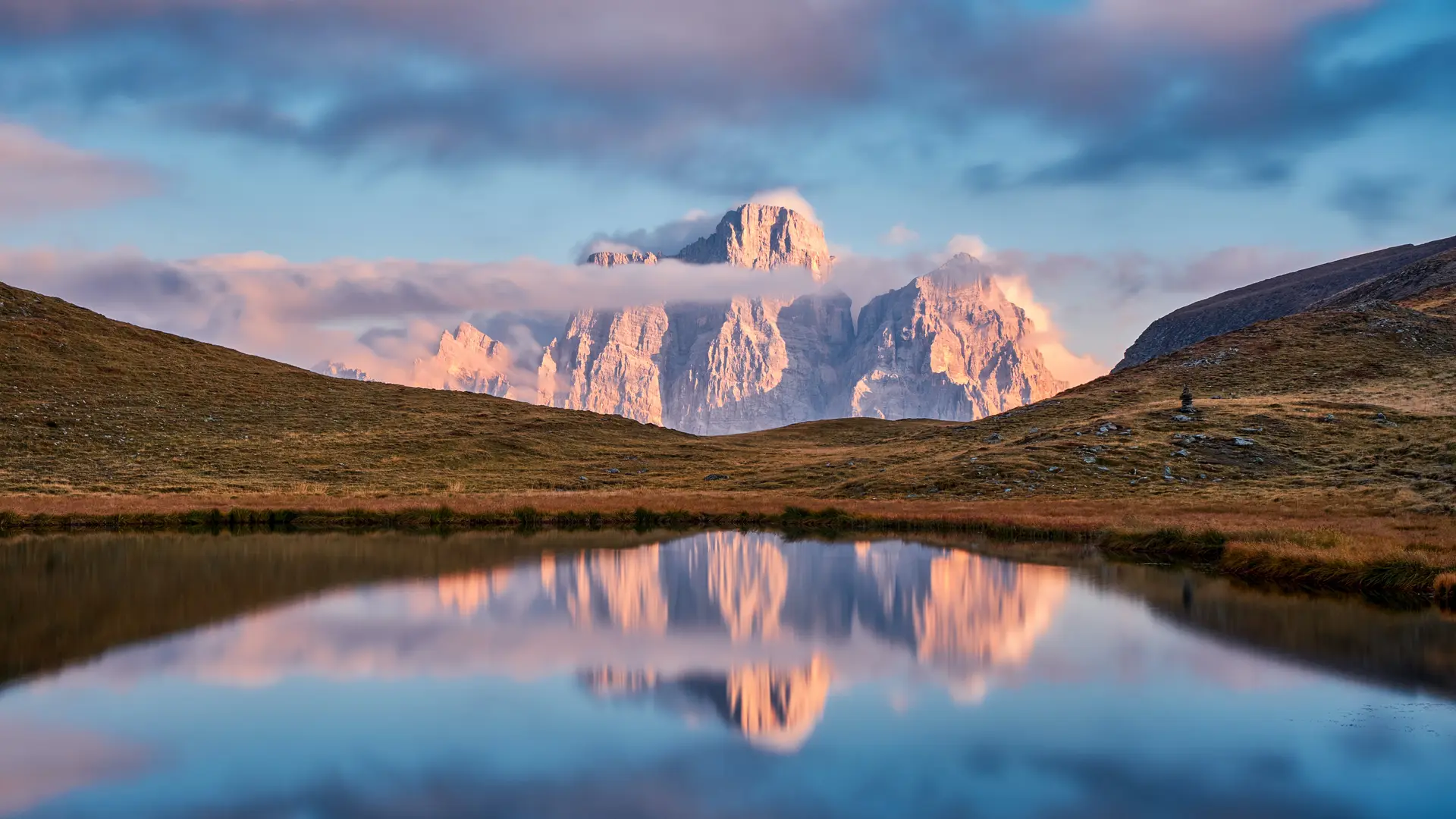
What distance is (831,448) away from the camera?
406 ft

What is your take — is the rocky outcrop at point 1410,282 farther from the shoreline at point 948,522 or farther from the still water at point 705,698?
the still water at point 705,698

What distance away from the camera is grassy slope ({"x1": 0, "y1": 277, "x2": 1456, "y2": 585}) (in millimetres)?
56250

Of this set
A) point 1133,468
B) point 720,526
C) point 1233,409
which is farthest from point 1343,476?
point 720,526

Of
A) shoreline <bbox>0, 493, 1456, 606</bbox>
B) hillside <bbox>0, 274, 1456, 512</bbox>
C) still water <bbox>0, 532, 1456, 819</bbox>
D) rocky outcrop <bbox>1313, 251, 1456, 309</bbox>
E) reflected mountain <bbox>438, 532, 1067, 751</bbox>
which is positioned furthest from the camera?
rocky outcrop <bbox>1313, 251, 1456, 309</bbox>

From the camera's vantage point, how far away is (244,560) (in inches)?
1521

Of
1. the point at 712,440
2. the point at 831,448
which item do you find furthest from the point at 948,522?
the point at 712,440

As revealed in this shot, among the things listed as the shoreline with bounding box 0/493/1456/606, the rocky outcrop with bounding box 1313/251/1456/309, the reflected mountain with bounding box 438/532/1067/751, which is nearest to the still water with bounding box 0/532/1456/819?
the reflected mountain with bounding box 438/532/1067/751

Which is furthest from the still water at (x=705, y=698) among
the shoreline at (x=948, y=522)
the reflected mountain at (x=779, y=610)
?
the shoreline at (x=948, y=522)

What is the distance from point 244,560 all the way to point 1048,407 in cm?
8069

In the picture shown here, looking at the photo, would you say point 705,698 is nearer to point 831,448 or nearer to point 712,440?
point 831,448

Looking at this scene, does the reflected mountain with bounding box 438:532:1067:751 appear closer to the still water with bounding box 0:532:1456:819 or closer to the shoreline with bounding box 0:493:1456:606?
the still water with bounding box 0:532:1456:819

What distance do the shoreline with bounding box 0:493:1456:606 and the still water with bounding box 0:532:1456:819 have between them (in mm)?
3577

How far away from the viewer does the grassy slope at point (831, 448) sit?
56.2 meters

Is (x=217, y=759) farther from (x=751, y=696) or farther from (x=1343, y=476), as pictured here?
(x=1343, y=476)
